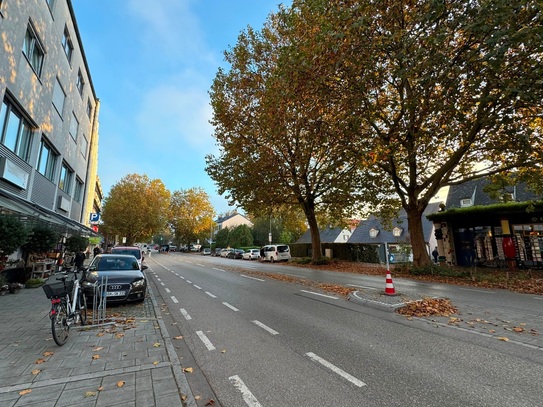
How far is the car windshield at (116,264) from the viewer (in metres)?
9.47

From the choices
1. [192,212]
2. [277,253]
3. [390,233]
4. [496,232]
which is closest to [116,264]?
[496,232]

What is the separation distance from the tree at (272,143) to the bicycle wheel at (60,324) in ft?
32.2

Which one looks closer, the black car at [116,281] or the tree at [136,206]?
the black car at [116,281]

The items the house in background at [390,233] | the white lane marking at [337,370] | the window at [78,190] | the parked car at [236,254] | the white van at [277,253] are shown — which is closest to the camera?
the white lane marking at [337,370]

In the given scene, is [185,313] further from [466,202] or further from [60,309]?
[466,202]

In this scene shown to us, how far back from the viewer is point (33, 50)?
12.5m

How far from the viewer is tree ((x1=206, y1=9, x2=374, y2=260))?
42.7 feet

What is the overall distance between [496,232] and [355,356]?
20.0 meters

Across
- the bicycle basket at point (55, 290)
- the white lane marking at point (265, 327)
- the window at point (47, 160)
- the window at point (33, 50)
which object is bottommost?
the white lane marking at point (265, 327)

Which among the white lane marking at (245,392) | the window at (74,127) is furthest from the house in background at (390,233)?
the window at (74,127)

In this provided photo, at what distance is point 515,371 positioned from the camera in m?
3.78

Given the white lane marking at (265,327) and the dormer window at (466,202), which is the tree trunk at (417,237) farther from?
the dormer window at (466,202)

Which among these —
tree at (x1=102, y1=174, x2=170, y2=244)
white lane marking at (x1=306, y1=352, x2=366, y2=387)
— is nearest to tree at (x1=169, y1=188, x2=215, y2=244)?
tree at (x1=102, y1=174, x2=170, y2=244)

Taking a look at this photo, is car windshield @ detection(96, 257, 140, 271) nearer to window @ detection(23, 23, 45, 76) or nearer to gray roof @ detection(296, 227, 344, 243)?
window @ detection(23, 23, 45, 76)
